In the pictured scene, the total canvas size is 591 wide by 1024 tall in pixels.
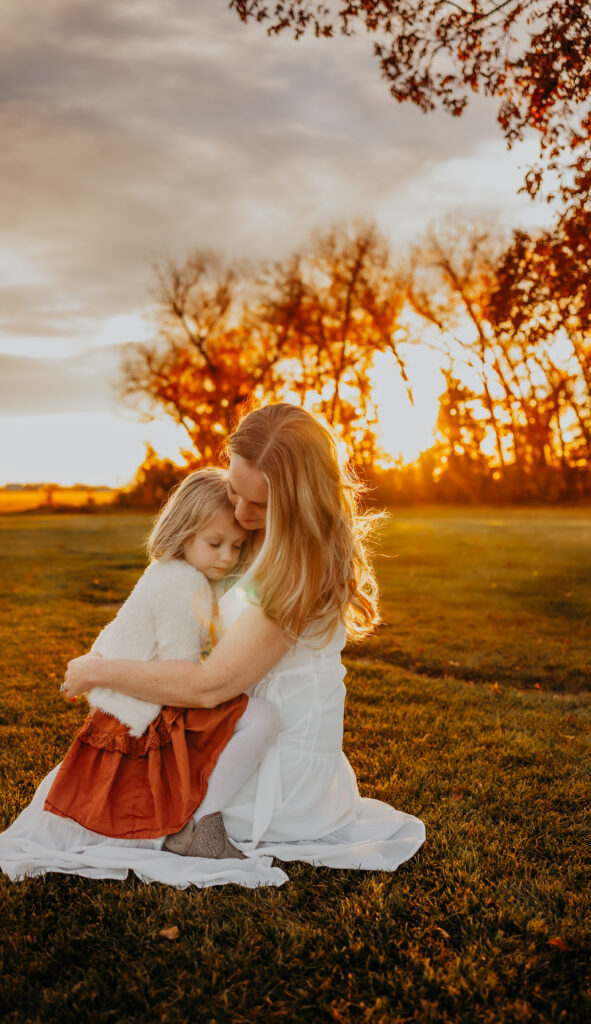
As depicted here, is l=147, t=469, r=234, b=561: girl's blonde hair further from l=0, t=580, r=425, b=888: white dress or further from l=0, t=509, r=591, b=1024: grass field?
l=0, t=509, r=591, b=1024: grass field

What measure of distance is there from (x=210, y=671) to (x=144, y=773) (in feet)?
1.92

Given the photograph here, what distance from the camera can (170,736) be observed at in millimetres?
3141

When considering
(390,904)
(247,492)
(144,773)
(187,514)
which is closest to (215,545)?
(187,514)

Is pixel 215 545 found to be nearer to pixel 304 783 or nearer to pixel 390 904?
pixel 304 783

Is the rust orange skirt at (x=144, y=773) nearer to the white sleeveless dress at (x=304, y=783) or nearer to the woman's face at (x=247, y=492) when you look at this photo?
the white sleeveless dress at (x=304, y=783)

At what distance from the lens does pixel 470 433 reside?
3894 centimetres

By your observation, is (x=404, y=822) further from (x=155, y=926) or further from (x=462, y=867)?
(x=155, y=926)

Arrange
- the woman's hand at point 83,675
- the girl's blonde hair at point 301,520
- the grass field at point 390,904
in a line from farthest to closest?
the woman's hand at point 83,675
the girl's blonde hair at point 301,520
the grass field at point 390,904

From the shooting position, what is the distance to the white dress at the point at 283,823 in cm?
303

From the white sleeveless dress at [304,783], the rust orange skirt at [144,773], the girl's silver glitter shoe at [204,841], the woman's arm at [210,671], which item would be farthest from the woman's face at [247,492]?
the girl's silver glitter shoe at [204,841]

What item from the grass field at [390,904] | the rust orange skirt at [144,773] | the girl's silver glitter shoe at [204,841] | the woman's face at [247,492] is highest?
the woman's face at [247,492]

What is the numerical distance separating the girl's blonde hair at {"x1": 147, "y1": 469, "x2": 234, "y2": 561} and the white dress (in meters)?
0.32

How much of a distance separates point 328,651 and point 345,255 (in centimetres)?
3556

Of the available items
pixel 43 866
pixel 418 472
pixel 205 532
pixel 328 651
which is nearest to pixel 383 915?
pixel 328 651
